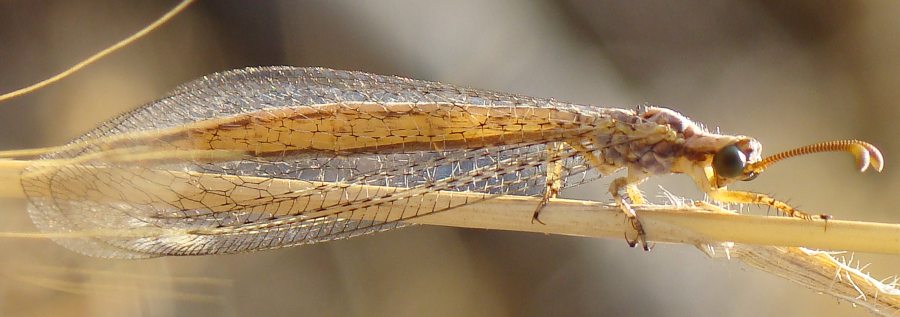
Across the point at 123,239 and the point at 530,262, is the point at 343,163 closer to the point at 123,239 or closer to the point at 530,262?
the point at 123,239

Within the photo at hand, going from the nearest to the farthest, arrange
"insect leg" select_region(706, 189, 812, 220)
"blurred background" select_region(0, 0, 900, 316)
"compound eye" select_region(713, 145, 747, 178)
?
"insect leg" select_region(706, 189, 812, 220), "compound eye" select_region(713, 145, 747, 178), "blurred background" select_region(0, 0, 900, 316)

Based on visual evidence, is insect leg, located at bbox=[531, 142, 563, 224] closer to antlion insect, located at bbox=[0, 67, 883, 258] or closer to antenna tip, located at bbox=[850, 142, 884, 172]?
antlion insect, located at bbox=[0, 67, 883, 258]

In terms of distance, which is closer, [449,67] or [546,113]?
[546,113]

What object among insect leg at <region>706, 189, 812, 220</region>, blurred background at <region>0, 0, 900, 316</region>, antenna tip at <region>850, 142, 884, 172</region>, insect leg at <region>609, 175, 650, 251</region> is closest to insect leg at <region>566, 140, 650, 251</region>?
insect leg at <region>609, 175, 650, 251</region>

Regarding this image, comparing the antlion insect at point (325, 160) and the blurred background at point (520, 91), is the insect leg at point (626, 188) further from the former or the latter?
the blurred background at point (520, 91)

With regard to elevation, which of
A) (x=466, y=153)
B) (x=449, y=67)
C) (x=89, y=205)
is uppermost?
(x=449, y=67)

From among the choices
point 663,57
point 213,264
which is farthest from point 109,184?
point 663,57

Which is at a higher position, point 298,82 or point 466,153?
point 298,82
